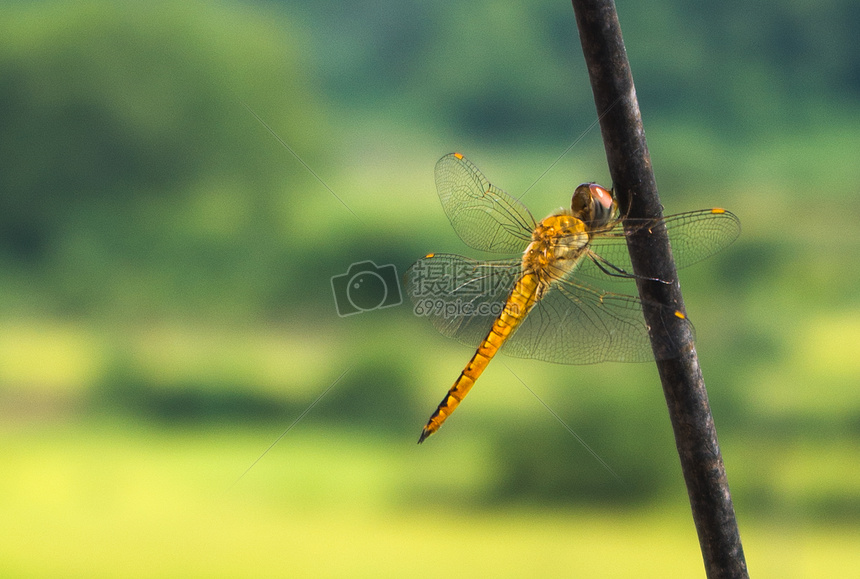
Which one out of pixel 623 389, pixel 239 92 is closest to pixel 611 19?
pixel 623 389

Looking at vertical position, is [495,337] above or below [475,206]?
below

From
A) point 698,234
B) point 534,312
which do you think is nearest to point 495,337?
point 534,312

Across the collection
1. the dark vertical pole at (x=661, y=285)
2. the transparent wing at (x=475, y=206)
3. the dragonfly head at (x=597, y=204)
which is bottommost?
the dark vertical pole at (x=661, y=285)

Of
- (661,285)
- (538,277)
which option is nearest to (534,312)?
(538,277)

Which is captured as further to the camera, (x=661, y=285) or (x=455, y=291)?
(x=455, y=291)

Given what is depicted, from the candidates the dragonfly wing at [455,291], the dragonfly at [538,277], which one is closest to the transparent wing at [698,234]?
the dragonfly at [538,277]

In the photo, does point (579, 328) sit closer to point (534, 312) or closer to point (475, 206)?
point (534, 312)

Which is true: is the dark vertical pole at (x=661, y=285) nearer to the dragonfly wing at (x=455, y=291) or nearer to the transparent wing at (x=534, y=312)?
the transparent wing at (x=534, y=312)
